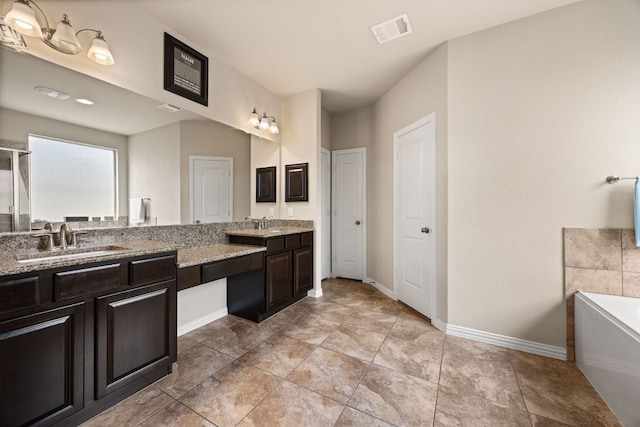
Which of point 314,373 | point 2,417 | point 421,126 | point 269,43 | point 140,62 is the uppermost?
point 269,43

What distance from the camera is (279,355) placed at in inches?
78.0

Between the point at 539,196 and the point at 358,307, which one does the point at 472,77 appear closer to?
the point at 539,196

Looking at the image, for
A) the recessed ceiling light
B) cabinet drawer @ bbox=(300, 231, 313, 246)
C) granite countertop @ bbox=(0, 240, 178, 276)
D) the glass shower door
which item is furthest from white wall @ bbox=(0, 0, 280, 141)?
cabinet drawer @ bbox=(300, 231, 313, 246)

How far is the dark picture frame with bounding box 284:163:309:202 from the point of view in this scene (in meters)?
3.32

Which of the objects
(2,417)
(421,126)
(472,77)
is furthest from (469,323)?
(2,417)

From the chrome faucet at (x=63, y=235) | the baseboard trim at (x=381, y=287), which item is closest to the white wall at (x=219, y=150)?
the chrome faucet at (x=63, y=235)

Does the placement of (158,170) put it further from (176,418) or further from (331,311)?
(331,311)

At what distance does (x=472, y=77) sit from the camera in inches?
89.2

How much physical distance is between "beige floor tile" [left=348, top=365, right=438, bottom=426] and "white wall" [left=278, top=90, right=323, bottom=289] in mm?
1725

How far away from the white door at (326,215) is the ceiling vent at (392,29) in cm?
190

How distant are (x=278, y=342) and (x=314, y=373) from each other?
1.75 feet

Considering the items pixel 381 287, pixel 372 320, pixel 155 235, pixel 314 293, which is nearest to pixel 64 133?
pixel 155 235

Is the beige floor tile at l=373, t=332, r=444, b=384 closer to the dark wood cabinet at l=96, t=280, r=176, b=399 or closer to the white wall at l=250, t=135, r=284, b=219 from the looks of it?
the dark wood cabinet at l=96, t=280, r=176, b=399

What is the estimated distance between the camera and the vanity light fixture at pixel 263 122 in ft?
9.74
